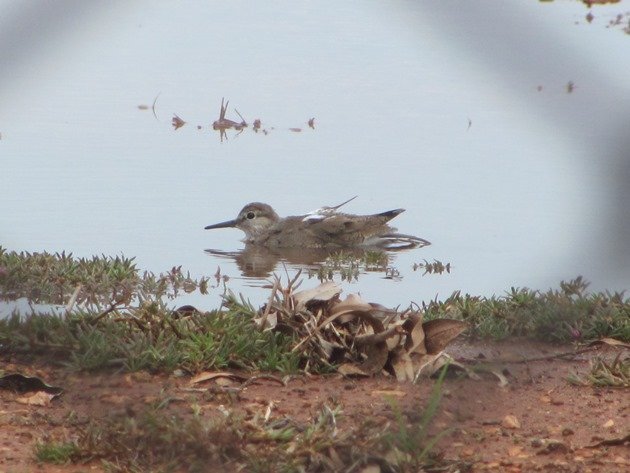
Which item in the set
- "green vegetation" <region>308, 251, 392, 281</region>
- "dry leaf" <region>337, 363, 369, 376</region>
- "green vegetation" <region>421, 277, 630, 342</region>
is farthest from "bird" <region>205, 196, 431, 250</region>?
"dry leaf" <region>337, 363, 369, 376</region>

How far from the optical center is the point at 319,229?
286 inches

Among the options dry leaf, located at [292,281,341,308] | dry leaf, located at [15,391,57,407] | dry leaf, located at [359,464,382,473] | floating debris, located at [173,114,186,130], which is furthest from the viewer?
floating debris, located at [173,114,186,130]

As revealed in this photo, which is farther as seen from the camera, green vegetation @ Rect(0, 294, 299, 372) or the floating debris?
the floating debris

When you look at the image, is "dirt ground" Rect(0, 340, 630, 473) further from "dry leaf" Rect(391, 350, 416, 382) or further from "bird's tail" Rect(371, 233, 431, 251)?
"bird's tail" Rect(371, 233, 431, 251)

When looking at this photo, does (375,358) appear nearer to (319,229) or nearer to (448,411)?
(448,411)

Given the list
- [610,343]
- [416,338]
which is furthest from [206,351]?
[610,343]

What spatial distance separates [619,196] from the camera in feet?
2.23

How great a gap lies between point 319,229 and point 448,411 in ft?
14.4

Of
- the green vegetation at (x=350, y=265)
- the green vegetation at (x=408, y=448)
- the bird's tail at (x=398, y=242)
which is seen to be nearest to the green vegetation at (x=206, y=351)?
the green vegetation at (x=408, y=448)

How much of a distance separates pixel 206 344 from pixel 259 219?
377cm

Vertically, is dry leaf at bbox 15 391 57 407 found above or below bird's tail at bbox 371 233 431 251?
below

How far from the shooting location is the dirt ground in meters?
2.80

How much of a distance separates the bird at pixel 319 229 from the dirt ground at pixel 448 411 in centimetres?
337

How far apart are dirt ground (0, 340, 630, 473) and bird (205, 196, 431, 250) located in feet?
11.1
